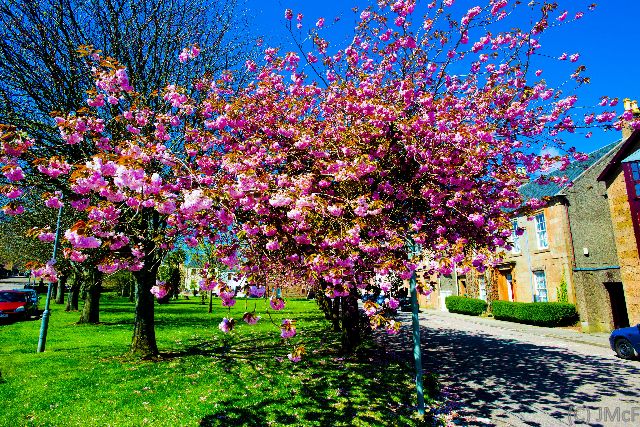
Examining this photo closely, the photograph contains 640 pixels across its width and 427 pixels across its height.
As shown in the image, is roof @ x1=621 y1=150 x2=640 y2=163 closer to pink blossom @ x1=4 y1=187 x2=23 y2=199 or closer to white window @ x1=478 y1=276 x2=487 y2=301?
white window @ x1=478 y1=276 x2=487 y2=301

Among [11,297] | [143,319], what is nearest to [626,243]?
[143,319]

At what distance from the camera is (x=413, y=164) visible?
27.6 ft

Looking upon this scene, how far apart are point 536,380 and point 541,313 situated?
14.4 metres

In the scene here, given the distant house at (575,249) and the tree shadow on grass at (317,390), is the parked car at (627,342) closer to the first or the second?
the distant house at (575,249)

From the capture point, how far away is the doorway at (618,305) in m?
19.0

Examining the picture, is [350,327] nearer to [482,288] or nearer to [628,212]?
[628,212]

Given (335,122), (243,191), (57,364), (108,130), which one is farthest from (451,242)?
(57,364)

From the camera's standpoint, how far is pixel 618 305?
1908 cm

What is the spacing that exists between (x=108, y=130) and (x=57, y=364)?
6755mm

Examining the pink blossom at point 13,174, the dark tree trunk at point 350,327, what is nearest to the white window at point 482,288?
the dark tree trunk at point 350,327

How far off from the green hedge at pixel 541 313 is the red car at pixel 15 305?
30.1m

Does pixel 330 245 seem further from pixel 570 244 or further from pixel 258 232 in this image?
pixel 570 244

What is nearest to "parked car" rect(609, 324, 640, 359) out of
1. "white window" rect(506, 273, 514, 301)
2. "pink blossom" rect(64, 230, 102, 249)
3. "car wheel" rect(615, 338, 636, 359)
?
"car wheel" rect(615, 338, 636, 359)

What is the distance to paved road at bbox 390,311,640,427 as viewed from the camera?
7.45 m
